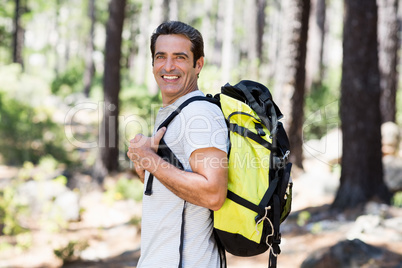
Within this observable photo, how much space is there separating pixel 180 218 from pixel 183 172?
0.76 feet

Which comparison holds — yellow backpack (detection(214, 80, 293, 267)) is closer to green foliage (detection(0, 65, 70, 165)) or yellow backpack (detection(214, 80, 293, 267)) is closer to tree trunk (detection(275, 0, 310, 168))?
tree trunk (detection(275, 0, 310, 168))

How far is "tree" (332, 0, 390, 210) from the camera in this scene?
21.6 feet

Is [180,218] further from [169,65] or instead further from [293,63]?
[293,63]

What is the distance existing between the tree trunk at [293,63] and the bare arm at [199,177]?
7.51 m

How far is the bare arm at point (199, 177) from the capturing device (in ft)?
5.90

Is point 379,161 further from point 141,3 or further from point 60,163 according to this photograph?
point 141,3

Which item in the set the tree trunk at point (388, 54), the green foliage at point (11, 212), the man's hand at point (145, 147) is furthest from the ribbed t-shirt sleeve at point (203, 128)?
the tree trunk at point (388, 54)

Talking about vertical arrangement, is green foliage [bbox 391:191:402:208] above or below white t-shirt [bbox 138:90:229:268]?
below

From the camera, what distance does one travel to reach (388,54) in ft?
37.1

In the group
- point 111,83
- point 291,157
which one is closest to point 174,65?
point 291,157

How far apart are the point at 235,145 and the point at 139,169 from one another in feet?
1.80

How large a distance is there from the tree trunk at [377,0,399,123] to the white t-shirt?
10395 mm

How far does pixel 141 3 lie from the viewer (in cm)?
3244

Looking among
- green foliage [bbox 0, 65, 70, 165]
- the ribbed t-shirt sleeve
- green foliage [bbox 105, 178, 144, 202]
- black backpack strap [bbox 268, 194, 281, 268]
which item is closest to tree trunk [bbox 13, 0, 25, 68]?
green foliage [bbox 0, 65, 70, 165]
